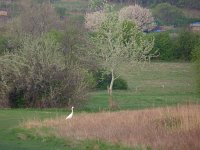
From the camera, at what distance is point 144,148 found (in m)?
19.5

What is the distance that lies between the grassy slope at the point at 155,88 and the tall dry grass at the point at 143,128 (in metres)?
15.7

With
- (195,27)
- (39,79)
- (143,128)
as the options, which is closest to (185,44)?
(195,27)

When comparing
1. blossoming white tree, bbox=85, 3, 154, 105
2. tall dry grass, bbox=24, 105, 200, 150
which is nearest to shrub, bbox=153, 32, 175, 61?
blossoming white tree, bbox=85, 3, 154, 105

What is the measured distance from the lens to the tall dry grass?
64.7 ft

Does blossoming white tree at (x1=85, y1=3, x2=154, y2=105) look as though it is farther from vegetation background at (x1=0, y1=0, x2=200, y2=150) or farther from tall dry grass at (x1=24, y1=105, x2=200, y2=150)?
tall dry grass at (x1=24, y1=105, x2=200, y2=150)

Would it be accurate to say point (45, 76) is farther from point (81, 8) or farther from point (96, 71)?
point (81, 8)

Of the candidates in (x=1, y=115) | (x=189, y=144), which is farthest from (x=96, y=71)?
(x=189, y=144)

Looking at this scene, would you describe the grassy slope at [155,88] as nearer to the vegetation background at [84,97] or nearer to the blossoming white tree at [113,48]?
the vegetation background at [84,97]

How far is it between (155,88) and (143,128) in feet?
133

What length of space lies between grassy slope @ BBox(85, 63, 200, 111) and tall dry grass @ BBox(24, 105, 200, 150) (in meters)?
15.7

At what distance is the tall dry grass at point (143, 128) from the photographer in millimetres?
19734

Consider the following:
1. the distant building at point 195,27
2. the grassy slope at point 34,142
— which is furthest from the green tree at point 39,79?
the distant building at point 195,27

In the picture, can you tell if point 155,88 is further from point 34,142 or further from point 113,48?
point 34,142

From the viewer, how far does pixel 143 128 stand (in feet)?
74.8
